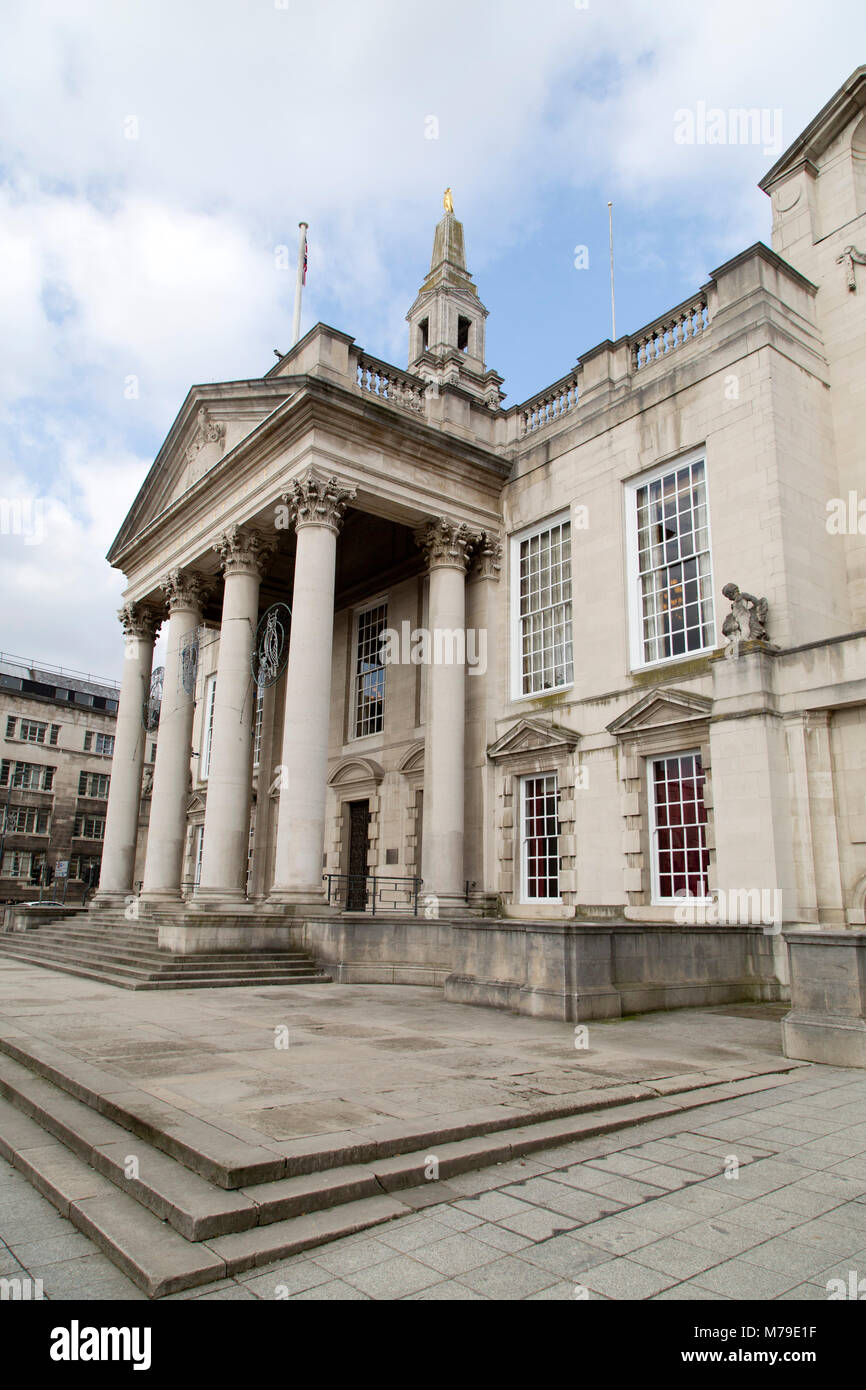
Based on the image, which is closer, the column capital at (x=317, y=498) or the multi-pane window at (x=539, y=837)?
the column capital at (x=317, y=498)

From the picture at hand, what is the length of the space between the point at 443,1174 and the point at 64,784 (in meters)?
56.8

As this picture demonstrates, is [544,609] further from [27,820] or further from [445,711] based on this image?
[27,820]

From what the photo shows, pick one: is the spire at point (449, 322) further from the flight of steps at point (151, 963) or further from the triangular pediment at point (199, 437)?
the flight of steps at point (151, 963)

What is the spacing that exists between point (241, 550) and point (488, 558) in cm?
644

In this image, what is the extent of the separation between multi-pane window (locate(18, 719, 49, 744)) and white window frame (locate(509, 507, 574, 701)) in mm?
43691

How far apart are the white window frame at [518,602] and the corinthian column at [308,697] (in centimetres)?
521

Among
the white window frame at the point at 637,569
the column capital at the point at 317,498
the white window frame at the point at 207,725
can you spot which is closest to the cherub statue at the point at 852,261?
the white window frame at the point at 637,569

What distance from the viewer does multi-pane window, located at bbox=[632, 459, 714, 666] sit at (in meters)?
17.8

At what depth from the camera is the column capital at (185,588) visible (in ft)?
83.1

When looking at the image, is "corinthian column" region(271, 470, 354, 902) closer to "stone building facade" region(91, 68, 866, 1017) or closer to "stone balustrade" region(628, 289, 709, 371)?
"stone building facade" region(91, 68, 866, 1017)

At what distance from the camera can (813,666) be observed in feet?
48.8
